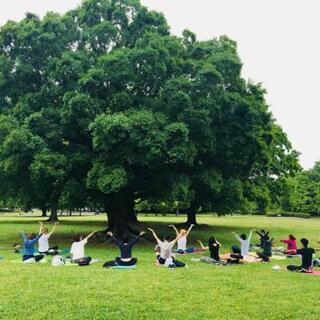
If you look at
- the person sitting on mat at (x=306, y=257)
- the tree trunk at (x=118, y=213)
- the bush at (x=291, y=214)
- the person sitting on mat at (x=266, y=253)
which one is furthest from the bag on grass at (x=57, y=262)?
the bush at (x=291, y=214)

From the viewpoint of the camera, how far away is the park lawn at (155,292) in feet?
35.3

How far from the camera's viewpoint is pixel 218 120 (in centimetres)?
2655

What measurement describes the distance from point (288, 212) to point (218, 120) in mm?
70594

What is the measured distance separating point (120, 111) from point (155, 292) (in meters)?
13.6

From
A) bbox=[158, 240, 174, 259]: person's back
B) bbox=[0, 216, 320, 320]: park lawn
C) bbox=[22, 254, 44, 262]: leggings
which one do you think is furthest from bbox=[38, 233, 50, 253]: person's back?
bbox=[158, 240, 174, 259]: person's back

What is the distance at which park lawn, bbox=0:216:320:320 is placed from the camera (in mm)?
10754

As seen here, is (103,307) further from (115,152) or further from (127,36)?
(127,36)

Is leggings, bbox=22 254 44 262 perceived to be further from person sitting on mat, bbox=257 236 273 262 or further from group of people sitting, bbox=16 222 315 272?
person sitting on mat, bbox=257 236 273 262

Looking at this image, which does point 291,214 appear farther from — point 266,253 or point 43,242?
point 43,242

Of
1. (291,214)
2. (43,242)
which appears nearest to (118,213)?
(43,242)

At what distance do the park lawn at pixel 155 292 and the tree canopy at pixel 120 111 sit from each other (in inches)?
279

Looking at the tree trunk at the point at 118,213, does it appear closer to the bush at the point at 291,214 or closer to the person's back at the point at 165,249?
the person's back at the point at 165,249

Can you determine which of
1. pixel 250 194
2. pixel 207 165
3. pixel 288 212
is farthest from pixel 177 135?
pixel 288 212

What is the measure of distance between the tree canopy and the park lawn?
708 centimetres
